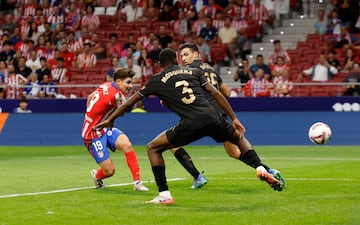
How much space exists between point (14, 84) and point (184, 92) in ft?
67.7

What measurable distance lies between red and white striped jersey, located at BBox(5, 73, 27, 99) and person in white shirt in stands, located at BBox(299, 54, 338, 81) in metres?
9.10

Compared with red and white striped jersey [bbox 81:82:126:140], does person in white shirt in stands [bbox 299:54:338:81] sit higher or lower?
lower

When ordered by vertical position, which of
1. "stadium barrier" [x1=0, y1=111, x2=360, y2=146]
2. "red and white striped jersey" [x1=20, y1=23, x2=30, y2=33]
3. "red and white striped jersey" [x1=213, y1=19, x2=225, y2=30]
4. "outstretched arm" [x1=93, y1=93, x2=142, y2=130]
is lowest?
"stadium barrier" [x1=0, y1=111, x2=360, y2=146]

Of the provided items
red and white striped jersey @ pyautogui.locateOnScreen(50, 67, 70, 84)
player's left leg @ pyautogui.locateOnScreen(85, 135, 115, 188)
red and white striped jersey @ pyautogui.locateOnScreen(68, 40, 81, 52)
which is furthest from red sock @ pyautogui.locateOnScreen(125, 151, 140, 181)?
red and white striped jersey @ pyautogui.locateOnScreen(68, 40, 81, 52)

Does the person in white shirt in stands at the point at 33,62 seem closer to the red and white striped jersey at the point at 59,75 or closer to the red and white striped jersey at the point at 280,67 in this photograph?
the red and white striped jersey at the point at 59,75

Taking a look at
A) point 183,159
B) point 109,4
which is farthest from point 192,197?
point 109,4

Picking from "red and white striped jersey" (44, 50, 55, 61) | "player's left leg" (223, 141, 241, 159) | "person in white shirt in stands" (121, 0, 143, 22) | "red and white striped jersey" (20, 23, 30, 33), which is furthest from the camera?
"red and white striped jersey" (20, 23, 30, 33)

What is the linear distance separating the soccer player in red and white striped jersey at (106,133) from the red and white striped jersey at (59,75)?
17742mm

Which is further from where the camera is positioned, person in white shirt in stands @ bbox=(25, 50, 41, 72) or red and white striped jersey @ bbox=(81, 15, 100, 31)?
red and white striped jersey @ bbox=(81, 15, 100, 31)

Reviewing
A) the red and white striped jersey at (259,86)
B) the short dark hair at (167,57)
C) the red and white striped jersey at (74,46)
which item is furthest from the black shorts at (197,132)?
the red and white striped jersey at (74,46)

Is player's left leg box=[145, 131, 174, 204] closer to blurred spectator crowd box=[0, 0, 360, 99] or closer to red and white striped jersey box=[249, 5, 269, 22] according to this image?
blurred spectator crowd box=[0, 0, 360, 99]

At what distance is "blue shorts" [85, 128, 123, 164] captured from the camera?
15695 mm

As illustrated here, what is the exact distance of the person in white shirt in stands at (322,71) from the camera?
98.0 feet

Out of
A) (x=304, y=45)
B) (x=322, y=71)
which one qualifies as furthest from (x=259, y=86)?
(x=304, y=45)
